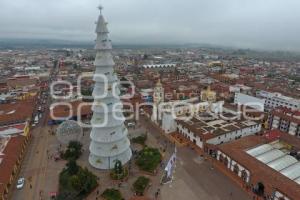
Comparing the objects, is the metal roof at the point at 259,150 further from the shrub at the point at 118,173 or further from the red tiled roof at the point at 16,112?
the red tiled roof at the point at 16,112

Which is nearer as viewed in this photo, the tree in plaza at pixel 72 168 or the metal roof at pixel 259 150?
the tree in plaza at pixel 72 168

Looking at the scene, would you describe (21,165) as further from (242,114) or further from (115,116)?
(242,114)

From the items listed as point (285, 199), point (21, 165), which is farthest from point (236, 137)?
point (21, 165)

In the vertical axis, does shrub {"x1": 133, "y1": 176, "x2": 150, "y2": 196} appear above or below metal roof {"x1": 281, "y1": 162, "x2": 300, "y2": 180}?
below

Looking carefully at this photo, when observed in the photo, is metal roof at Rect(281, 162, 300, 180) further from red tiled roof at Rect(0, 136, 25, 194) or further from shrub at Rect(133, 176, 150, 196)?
red tiled roof at Rect(0, 136, 25, 194)

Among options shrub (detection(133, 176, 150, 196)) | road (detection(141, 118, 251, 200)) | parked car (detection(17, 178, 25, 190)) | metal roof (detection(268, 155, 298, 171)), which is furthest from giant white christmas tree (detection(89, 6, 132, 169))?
metal roof (detection(268, 155, 298, 171))

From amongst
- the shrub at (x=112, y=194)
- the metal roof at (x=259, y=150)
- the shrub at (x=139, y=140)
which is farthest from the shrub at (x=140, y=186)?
the metal roof at (x=259, y=150)
